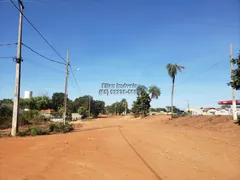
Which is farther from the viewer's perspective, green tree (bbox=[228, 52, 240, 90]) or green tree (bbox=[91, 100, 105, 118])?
green tree (bbox=[91, 100, 105, 118])

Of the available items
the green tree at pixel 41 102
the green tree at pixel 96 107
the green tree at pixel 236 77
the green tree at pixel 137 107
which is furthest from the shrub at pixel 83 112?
the green tree at pixel 236 77

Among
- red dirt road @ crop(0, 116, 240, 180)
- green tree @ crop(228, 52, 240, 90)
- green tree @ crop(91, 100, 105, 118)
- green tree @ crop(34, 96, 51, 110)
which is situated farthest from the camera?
green tree @ crop(91, 100, 105, 118)

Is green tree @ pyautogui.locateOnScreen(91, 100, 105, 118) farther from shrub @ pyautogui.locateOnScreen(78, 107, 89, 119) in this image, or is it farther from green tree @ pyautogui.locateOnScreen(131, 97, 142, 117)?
green tree @ pyautogui.locateOnScreen(131, 97, 142, 117)

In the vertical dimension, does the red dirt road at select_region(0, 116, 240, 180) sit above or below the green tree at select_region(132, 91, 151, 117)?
below

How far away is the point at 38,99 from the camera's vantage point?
81.2 metres

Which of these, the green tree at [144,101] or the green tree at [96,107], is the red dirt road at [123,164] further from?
the green tree at [96,107]

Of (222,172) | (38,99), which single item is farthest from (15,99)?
(38,99)

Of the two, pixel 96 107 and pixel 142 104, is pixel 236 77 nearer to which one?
pixel 142 104

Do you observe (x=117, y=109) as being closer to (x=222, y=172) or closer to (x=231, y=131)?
(x=231, y=131)

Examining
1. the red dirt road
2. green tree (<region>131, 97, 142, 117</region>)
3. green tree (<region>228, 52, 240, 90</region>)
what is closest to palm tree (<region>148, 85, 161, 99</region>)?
green tree (<region>131, 97, 142, 117</region>)

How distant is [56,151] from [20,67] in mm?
9117

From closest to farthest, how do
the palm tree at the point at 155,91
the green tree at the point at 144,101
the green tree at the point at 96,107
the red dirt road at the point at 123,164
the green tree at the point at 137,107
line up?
the red dirt road at the point at 123,164 < the green tree at the point at 144,101 < the green tree at the point at 137,107 < the palm tree at the point at 155,91 < the green tree at the point at 96,107

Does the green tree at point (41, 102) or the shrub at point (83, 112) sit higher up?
the green tree at point (41, 102)

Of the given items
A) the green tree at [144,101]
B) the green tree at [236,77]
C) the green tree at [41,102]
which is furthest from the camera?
the green tree at [41,102]
